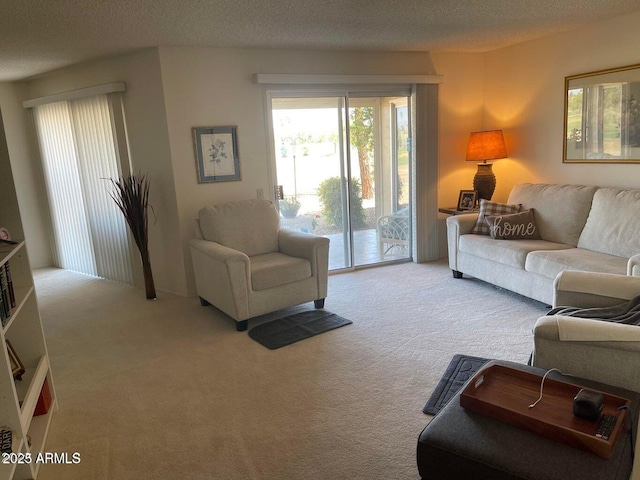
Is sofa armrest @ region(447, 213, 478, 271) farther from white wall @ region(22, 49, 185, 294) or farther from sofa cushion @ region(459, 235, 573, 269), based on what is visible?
white wall @ region(22, 49, 185, 294)

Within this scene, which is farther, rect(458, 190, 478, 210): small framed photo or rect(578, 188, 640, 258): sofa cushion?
rect(458, 190, 478, 210): small framed photo

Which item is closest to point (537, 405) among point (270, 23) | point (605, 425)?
point (605, 425)

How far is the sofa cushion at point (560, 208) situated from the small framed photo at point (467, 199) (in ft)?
2.21

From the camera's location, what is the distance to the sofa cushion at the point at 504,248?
3879 millimetres

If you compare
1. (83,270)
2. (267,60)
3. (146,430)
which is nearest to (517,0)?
(267,60)

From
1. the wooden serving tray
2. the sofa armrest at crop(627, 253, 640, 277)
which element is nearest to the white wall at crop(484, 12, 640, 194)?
the sofa armrest at crop(627, 253, 640, 277)

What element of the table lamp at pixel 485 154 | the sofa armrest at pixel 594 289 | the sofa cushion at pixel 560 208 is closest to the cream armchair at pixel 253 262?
the sofa armrest at pixel 594 289

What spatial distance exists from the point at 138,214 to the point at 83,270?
6.05 feet

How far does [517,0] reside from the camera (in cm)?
323

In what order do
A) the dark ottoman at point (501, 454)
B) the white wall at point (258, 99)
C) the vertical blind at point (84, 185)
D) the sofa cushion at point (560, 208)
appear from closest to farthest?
the dark ottoman at point (501, 454), the sofa cushion at point (560, 208), the white wall at point (258, 99), the vertical blind at point (84, 185)

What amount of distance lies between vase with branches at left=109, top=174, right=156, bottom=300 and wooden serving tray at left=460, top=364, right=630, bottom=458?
3.46 meters

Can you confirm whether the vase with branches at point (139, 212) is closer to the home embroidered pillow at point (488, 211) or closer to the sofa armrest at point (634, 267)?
the home embroidered pillow at point (488, 211)

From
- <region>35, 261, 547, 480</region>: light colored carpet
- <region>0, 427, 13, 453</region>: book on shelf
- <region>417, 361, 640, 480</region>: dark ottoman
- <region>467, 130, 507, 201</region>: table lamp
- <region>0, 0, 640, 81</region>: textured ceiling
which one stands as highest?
<region>0, 0, 640, 81</region>: textured ceiling

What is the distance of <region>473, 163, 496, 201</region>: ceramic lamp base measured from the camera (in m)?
5.07
